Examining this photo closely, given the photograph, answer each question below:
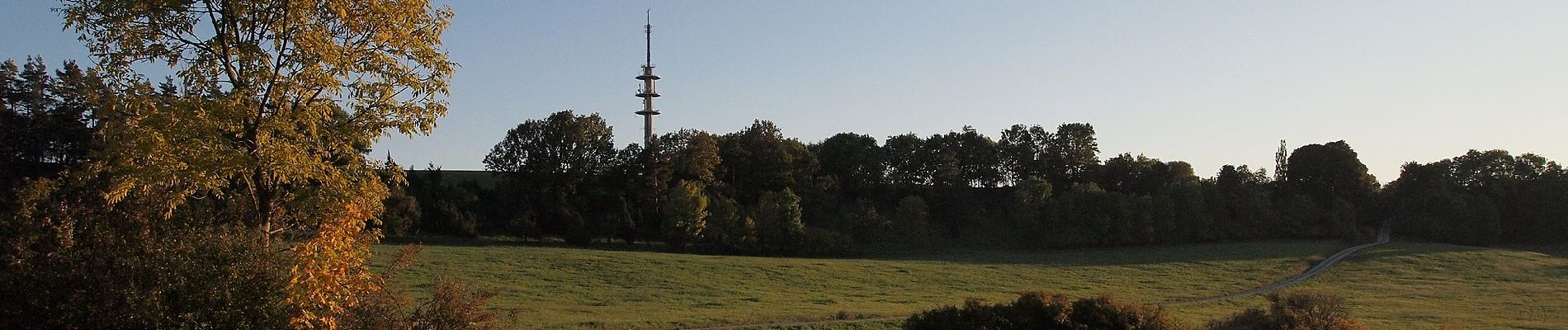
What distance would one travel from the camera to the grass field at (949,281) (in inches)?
1391

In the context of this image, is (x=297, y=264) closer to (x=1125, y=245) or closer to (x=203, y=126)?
(x=203, y=126)

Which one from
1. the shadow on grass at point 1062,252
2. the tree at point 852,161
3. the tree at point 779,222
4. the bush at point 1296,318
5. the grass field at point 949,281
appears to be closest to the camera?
the bush at point 1296,318

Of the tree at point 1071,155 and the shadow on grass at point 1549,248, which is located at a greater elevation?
the tree at point 1071,155

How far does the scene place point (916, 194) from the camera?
10169 centimetres

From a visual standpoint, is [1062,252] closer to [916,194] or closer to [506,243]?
[916,194]

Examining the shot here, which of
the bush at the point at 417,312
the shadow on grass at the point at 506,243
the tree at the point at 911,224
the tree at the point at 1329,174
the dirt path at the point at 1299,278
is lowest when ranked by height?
the dirt path at the point at 1299,278

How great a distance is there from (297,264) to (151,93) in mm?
2293

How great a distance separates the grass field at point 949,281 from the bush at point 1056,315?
1126 cm

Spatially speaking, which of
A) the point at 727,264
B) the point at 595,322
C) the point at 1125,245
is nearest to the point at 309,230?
the point at 595,322

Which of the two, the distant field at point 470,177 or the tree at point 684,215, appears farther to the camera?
the distant field at point 470,177

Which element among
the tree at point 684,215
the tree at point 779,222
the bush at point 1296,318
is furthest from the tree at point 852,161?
the bush at point 1296,318

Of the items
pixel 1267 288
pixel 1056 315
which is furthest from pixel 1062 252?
pixel 1056 315

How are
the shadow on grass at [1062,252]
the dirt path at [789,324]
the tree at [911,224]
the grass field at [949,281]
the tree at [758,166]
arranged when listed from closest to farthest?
the dirt path at [789,324] < the grass field at [949,281] < the shadow on grass at [1062,252] < the tree at [911,224] < the tree at [758,166]

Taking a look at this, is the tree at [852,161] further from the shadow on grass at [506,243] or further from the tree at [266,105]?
the tree at [266,105]
